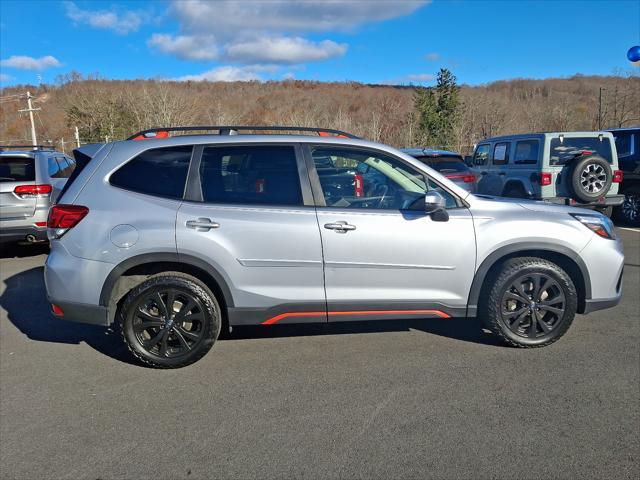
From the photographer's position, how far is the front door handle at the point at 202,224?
149 inches

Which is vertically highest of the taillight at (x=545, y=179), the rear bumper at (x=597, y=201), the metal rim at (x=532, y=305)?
the taillight at (x=545, y=179)

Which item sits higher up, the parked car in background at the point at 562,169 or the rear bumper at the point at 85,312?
the parked car in background at the point at 562,169

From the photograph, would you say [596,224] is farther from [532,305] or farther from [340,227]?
[340,227]

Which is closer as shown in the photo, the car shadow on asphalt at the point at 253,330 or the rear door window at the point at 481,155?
the car shadow on asphalt at the point at 253,330

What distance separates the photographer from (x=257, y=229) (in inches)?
150

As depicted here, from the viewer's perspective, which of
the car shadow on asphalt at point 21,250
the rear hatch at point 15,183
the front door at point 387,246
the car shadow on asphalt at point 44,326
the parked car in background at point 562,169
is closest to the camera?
the front door at point 387,246

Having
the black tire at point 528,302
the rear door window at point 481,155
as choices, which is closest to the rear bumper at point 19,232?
the black tire at point 528,302

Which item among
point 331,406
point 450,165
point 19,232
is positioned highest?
point 450,165

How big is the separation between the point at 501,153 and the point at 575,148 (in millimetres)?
1566

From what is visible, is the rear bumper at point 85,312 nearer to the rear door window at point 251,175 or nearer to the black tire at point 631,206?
the rear door window at point 251,175

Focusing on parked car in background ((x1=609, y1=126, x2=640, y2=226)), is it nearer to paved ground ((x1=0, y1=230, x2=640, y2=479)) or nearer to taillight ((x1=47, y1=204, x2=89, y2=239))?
paved ground ((x1=0, y1=230, x2=640, y2=479))

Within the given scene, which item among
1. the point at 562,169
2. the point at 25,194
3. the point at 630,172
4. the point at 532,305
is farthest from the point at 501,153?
the point at 25,194

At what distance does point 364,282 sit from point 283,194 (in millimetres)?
948

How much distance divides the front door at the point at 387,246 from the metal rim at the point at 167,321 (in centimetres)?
106
